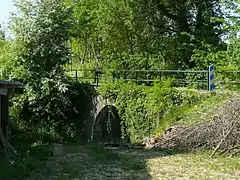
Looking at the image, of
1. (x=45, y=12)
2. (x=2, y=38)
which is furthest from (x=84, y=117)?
(x=2, y=38)

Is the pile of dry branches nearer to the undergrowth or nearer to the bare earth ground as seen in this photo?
the bare earth ground

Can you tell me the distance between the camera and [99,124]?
19.3 m

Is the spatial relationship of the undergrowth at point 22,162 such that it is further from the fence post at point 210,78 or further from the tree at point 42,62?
the fence post at point 210,78

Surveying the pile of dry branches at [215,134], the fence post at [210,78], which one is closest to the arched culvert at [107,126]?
the fence post at [210,78]

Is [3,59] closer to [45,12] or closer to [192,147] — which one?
[45,12]

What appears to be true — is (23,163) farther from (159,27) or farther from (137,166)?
(159,27)

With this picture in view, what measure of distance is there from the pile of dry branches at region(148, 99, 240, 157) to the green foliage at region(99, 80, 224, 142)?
40.0 inches

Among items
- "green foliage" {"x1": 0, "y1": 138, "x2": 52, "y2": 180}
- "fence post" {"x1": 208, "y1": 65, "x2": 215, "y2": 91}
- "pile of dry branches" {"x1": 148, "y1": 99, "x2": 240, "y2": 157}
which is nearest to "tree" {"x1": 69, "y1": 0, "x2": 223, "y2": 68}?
"fence post" {"x1": 208, "y1": 65, "x2": 215, "y2": 91}

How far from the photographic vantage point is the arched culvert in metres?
18.5

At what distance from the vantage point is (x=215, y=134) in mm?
11562

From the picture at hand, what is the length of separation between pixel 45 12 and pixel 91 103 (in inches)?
179

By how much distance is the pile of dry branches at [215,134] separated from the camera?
11211mm

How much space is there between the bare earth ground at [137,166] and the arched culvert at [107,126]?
6008 millimetres

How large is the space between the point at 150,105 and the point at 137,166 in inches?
200
